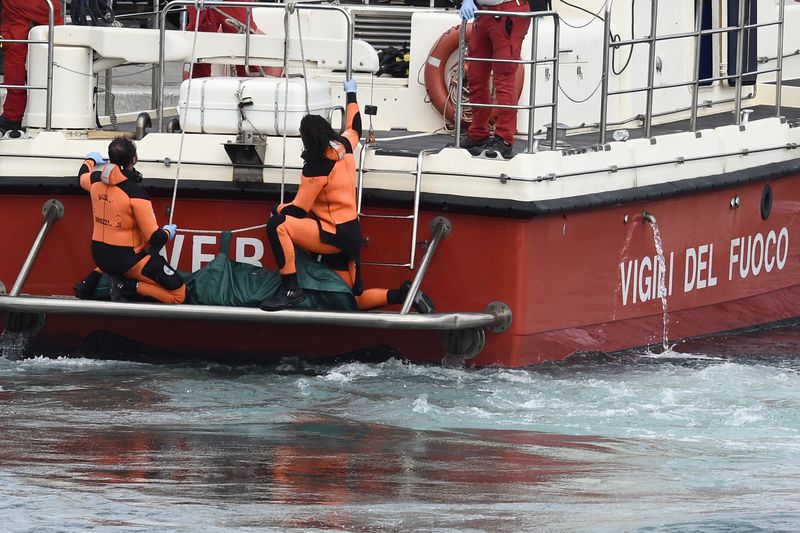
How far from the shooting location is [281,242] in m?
Answer: 7.18

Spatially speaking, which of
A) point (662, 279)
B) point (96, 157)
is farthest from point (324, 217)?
point (662, 279)

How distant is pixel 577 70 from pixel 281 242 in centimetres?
237

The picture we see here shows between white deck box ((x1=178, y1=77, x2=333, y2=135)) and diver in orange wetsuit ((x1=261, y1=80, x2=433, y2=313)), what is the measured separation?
33cm

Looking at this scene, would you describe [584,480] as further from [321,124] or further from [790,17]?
[790,17]

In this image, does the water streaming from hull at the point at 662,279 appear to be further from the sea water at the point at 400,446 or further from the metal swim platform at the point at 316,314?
the metal swim platform at the point at 316,314

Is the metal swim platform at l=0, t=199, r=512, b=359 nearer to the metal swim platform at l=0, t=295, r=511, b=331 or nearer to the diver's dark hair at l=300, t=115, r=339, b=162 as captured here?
the metal swim platform at l=0, t=295, r=511, b=331

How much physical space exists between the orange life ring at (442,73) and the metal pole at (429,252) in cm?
123

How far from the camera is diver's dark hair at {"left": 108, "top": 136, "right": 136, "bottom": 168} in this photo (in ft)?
23.7

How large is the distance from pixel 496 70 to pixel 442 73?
2.44 ft

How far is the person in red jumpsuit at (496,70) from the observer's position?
25.3 feet

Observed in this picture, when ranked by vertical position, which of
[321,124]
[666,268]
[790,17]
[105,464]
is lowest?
[105,464]

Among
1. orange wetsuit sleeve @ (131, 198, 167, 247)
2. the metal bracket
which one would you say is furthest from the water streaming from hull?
orange wetsuit sleeve @ (131, 198, 167, 247)

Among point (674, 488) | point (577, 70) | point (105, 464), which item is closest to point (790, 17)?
point (577, 70)

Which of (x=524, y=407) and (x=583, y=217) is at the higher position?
(x=583, y=217)
